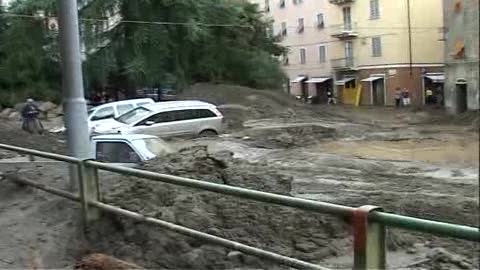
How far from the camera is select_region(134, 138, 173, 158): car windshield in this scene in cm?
1469

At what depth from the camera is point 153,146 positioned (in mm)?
15281

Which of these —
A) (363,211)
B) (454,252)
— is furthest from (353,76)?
(363,211)

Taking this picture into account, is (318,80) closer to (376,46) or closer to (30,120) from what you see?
(376,46)

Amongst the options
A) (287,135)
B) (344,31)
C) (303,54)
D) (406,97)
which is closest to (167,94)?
(287,135)

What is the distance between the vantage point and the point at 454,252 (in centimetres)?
839

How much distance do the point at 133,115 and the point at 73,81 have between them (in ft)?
64.4

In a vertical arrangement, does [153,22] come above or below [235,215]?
above

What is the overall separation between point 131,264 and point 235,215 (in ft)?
5.41

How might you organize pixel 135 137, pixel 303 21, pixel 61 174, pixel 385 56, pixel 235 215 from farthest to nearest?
pixel 303 21
pixel 385 56
pixel 135 137
pixel 61 174
pixel 235 215

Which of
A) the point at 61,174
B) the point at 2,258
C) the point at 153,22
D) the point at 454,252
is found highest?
the point at 153,22

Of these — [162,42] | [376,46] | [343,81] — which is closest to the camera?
[162,42]

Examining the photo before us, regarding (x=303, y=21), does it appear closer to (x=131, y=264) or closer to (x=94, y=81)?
(x=94, y=81)

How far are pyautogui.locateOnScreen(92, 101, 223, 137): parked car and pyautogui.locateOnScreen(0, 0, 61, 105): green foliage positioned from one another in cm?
1750

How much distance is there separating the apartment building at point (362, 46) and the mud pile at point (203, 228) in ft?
140
